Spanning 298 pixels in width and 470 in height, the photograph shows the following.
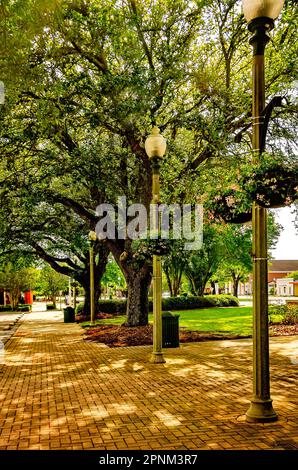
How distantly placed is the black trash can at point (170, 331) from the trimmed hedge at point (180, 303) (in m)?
22.0

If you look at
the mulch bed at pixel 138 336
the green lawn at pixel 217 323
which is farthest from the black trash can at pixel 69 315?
the mulch bed at pixel 138 336

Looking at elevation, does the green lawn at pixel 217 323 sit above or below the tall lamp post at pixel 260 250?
below

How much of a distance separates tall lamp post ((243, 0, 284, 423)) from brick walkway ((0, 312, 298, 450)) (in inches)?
12.8

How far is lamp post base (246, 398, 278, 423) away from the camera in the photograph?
21.3ft

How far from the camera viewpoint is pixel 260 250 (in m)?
6.64

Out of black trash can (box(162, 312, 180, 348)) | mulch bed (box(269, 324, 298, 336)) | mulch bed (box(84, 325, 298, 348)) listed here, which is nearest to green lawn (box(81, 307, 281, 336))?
mulch bed (box(269, 324, 298, 336))

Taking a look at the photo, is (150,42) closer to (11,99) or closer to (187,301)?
(11,99)

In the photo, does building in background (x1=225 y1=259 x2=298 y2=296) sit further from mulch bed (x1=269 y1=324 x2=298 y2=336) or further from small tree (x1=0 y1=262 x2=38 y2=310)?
mulch bed (x1=269 y1=324 x2=298 y2=336)

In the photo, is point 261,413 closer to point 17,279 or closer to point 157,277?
point 157,277

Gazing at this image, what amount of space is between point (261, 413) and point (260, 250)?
2.08 m

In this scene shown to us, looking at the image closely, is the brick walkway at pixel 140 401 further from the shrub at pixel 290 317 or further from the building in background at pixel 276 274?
the building in background at pixel 276 274

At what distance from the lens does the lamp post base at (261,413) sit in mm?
6484

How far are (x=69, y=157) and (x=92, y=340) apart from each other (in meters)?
6.53
